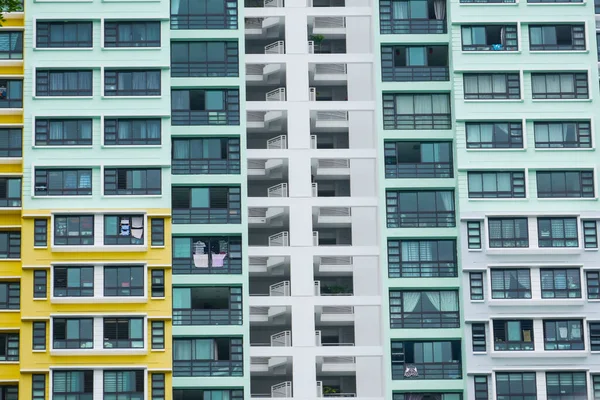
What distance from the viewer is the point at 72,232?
352 feet

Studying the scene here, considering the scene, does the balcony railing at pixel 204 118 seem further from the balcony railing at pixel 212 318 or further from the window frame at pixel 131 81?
the balcony railing at pixel 212 318

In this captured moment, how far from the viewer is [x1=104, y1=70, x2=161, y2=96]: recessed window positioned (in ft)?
359

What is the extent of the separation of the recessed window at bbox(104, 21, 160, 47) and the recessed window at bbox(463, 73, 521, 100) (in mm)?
20246

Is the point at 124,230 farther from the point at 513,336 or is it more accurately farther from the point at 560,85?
the point at 560,85

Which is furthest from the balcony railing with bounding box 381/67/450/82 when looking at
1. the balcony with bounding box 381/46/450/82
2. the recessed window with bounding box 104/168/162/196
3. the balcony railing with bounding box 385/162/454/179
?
the recessed window with bounding box 104/168/162/196

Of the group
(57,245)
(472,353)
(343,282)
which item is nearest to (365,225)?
(343,282)

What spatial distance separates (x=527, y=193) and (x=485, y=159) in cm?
343

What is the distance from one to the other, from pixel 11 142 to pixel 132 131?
7.92 m

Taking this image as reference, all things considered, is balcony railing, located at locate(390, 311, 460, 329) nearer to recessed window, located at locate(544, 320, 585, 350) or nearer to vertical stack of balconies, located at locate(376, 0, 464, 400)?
vertical stack of balconies, located at locate(376, 0, 464, 400)

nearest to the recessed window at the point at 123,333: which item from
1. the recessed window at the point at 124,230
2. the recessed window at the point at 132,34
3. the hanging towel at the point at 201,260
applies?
the recessed window at the point at 124,230

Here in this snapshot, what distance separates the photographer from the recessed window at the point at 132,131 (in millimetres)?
108688

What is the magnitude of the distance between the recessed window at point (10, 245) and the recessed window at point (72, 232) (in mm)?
2915

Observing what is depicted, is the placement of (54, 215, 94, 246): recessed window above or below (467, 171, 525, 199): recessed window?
below

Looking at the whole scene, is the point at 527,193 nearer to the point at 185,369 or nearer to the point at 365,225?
the point at 365,225
